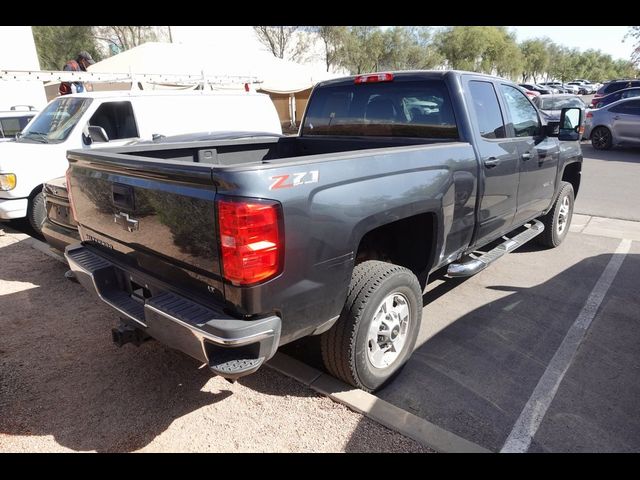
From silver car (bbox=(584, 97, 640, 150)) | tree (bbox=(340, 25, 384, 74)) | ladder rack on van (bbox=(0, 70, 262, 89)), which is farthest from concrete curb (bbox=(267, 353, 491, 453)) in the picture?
tree (bbox=(340, 25, 384, 74))

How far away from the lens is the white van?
19.8 feet

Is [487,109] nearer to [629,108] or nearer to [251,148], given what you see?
[251,148]

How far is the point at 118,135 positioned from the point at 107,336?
15.3ft

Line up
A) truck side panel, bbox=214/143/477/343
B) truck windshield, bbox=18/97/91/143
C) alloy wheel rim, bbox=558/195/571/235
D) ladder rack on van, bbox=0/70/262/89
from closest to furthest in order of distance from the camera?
1. truck side panel, bbox=214/143/477/343
2. alloy wheel rim, bbox=558/195/571/235
3. truck windshield, bbox=18/97/91/143
4. ladder rack on van, bbox=0/70/262/89

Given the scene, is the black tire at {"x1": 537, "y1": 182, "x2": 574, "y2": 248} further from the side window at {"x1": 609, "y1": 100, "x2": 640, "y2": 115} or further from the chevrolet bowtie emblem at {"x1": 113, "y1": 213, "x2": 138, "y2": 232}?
the side window at {"x1": 609, "y1": 100, "x2": 640, "y2": 115}

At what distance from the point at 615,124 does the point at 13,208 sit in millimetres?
15719

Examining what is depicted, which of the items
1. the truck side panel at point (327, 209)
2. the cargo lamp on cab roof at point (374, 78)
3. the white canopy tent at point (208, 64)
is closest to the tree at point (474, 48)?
the white canopy tent at point (208, 64)

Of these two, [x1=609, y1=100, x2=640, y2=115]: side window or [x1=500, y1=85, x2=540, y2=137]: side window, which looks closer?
[x1=500, y1=85, x2=540, y2=137]: side window

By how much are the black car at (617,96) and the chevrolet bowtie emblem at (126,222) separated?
19209 millimetres

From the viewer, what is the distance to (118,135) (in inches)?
287

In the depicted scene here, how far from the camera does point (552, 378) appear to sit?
10.1 ft

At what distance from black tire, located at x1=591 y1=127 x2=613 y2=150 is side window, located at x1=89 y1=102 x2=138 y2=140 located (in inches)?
555
